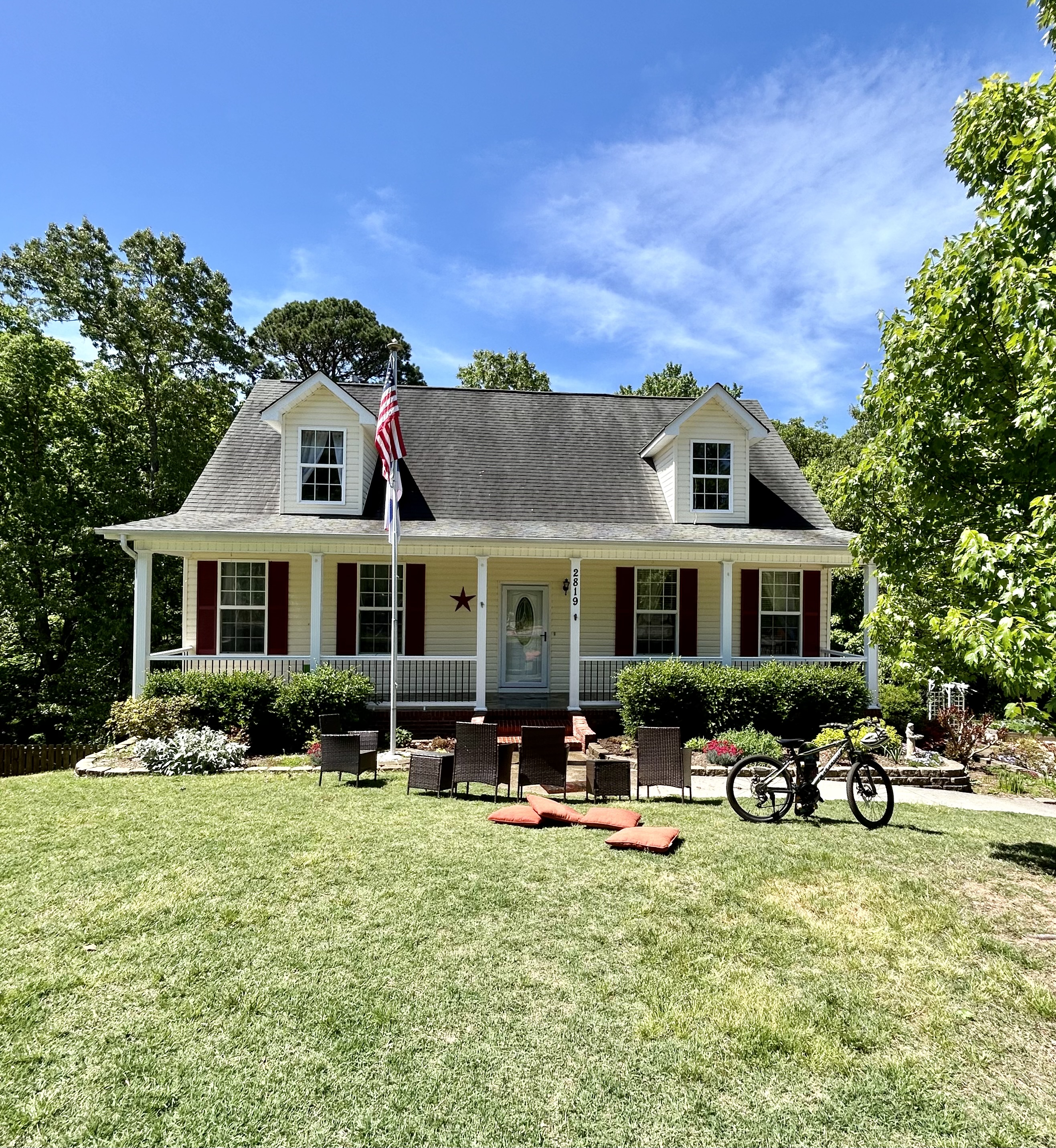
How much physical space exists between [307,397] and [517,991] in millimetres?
12721

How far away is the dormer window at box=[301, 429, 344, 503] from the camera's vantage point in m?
13.8

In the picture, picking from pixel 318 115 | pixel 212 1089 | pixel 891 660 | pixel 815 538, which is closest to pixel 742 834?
pixel 891 660

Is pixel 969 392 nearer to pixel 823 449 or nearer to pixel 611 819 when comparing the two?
pixel 611 819

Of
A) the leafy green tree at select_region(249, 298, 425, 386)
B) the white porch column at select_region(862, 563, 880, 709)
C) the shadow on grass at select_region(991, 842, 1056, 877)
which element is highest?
the leafy green tree at select_region(249, 298, 425, 386)

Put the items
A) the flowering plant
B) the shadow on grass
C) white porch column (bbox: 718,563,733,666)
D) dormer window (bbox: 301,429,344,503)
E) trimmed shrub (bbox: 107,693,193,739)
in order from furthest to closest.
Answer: dormer window (bbox: 301,429,344,503), white porch column (bbox: 718,563,733,666), trimmed shrub (bbox: 107,693,193,739), the flowering plant, the shadow on grass

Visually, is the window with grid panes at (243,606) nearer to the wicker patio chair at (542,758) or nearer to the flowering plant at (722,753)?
the wicker patio chair at (542,758)

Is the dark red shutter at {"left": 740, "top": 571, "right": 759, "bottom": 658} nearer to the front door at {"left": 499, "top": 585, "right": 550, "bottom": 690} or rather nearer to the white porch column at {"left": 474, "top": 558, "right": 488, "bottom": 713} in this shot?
the front door at {"left": 499, "top": 585, "right": 550, "bottom": 690}

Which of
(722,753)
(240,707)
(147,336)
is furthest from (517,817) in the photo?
(147,336)

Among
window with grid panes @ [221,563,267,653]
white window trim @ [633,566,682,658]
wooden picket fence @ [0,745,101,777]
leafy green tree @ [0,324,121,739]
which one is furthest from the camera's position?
leafy green tree @ [0,324,121,739]

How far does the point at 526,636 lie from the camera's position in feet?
47.0

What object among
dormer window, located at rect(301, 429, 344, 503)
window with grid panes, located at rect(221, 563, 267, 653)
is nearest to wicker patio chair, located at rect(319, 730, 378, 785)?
window with grid panes, located at rect(221, 563, 267, 653)

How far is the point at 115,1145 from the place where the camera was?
2588 millimetres

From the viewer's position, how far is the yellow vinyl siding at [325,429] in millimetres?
13648

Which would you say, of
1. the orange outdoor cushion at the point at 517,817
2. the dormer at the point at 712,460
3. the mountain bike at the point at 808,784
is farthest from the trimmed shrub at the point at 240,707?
the dormer at the point at 712,460
